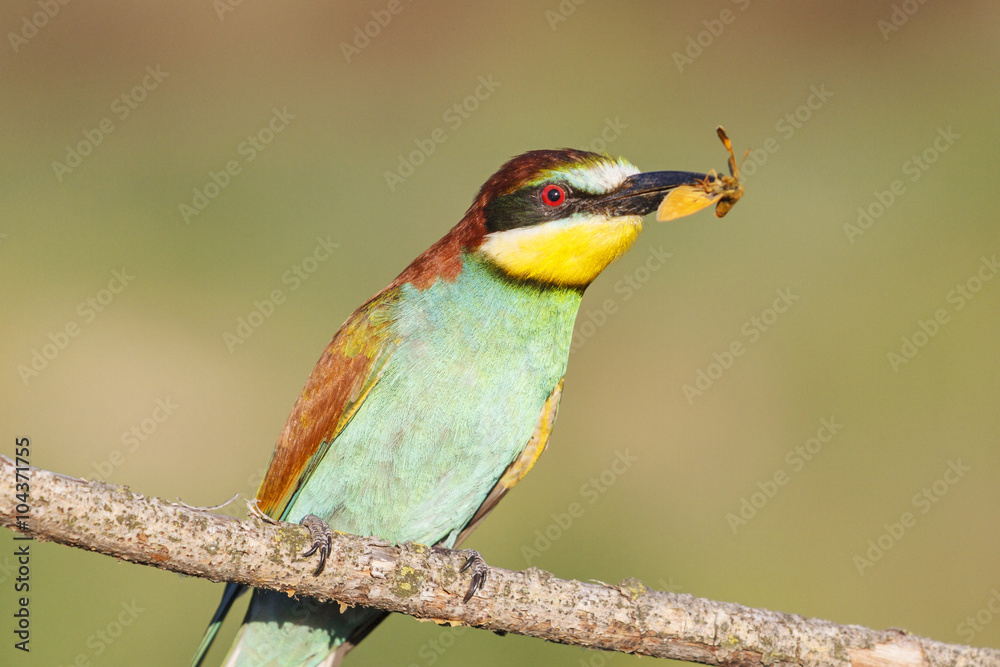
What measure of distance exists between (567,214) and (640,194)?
24cm

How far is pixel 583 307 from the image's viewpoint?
21.3 ft

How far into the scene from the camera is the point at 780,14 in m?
10.7

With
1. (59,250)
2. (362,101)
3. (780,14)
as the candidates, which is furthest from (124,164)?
(780,14)

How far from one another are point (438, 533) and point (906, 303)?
4962mm

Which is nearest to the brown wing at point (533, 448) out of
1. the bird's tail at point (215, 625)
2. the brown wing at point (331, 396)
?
the brown wing at point (331, 396)

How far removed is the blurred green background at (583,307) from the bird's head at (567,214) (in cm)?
225

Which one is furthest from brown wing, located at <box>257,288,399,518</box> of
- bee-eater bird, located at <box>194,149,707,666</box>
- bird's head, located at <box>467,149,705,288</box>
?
bird's head, located at <box>467,149,705,288</box>

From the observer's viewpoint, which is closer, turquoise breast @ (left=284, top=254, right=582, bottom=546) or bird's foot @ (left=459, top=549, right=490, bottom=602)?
bird's foot @ (left=459, top=549, right=490, bottom=602)

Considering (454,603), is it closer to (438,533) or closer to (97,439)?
(438,533)

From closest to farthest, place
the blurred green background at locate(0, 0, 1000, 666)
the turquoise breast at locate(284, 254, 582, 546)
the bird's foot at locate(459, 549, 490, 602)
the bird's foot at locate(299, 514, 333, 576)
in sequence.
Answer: the bird's foot at locate(299, 514, 333, 576), the bird's foot at locate(459, 549, 490, 602), the turquoise breast at locate(284, 254, 582, 546), the blurred green background at locate(0, 0, 1000, 666)

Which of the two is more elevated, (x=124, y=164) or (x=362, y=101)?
(x=362, y=101)

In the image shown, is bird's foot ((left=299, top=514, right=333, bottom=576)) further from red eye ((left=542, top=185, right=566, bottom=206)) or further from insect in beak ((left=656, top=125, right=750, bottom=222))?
insect in beak ((left=656, top=125, right=750, bottom=222))

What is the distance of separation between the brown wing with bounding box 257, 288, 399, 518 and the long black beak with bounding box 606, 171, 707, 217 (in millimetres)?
806

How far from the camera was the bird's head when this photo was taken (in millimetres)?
2961
